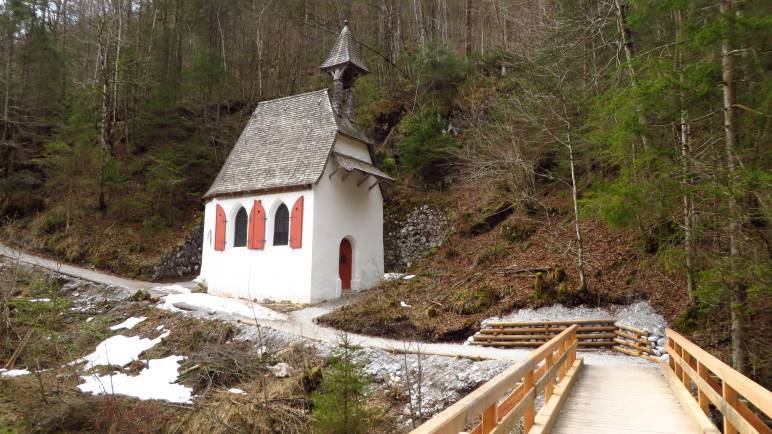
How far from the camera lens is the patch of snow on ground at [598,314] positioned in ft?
33.5

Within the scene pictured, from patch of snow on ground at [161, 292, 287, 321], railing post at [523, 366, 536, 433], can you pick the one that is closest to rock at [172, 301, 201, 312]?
patch of snow on ground at [161, 292, 287, 321]

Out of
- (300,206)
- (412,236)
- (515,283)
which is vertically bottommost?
(515,283)

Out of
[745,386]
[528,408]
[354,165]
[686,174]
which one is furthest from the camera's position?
[354,165]

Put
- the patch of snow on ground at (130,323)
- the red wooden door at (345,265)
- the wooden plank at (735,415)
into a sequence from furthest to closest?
the red wooden door at (345,265) → the patch of snow on ground at (130,323) → the wooden plank at (735,415)

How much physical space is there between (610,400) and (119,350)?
1109cm

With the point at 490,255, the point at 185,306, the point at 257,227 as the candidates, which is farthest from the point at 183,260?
the point at 490,255

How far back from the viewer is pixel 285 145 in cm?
1803

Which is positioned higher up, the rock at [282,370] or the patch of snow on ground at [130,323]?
the patch of snow on ground at [130,323]

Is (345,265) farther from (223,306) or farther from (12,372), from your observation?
(12,372)

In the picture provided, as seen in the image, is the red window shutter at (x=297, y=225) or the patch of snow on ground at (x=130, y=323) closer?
the patch of snow on ground at (x=130, y=323)

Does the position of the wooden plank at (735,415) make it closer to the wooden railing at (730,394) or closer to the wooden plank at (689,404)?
the wooden railing at (730,394)

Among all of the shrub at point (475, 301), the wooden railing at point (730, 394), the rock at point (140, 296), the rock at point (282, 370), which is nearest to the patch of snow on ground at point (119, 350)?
the rock at point (140, 296)

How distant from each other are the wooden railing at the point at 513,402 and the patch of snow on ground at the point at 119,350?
954 cm

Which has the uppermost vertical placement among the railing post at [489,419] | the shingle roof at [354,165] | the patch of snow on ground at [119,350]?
the shingle roof at [354,165]
